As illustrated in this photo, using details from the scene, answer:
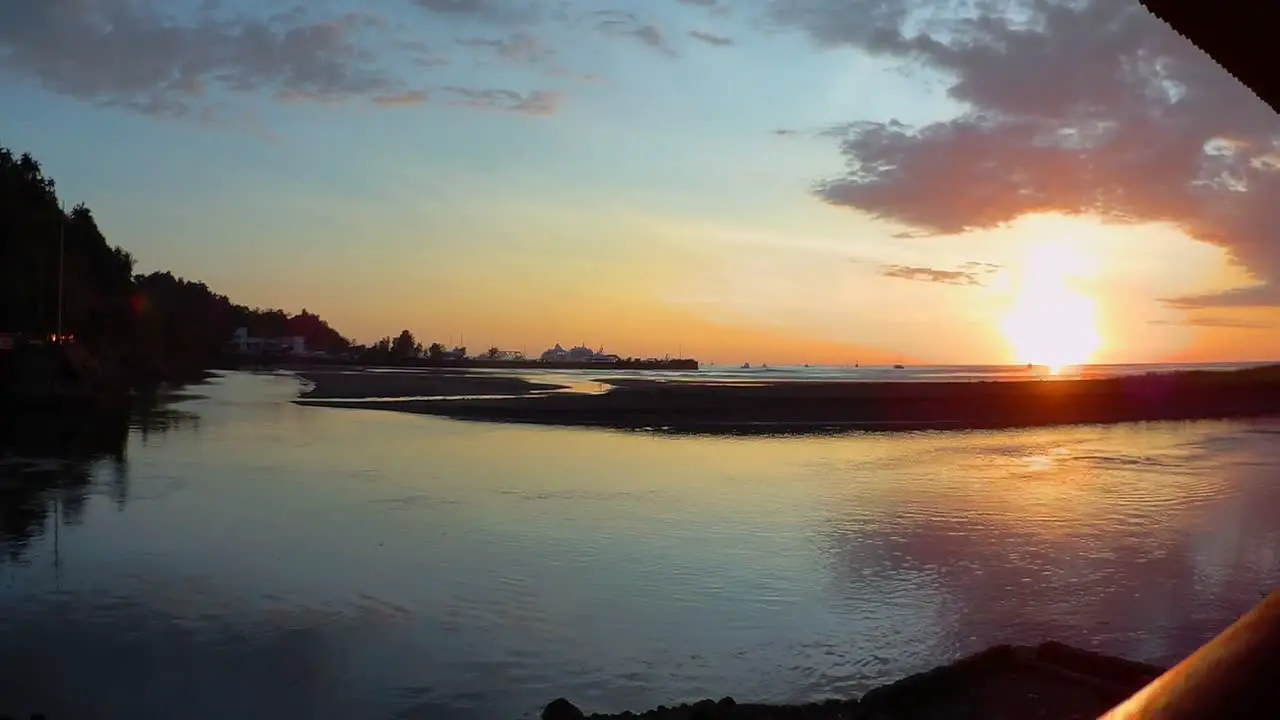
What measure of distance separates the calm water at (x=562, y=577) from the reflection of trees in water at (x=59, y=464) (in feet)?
0.52

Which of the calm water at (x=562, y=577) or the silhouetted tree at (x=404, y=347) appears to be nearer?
the calm water at (x=562, y=577)

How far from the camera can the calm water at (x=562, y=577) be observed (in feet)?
25.9

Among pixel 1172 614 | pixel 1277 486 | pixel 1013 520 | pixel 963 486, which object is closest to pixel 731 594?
pixel 1172 614

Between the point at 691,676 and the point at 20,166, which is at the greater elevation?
the point at 20,166

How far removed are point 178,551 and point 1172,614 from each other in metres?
12.1

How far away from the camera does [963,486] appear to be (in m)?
20.4

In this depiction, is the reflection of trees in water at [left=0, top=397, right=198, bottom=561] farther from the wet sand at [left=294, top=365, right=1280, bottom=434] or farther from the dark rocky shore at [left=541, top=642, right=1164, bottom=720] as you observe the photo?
the wet sand at [left=294, top=365, right=1280, bottom=434]

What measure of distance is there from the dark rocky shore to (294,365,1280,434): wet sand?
2670cm

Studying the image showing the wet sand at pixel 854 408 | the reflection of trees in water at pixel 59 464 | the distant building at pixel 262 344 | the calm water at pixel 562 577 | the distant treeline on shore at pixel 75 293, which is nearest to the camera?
the calm water at pixel 562 577

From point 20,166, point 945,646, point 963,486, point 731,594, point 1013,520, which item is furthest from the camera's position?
point 20,166

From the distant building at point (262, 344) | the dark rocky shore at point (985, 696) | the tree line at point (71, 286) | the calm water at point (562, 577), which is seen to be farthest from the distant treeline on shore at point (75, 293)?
the distant building at point (262, 344)

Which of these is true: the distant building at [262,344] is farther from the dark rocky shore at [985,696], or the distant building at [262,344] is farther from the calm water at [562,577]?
the dark rocky shore at [985,696]

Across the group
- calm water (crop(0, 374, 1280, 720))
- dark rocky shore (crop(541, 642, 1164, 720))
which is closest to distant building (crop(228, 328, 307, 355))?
calm water (crop(0, 374, 1280, 720))

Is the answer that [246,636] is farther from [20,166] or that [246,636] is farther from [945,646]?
[20,166]
